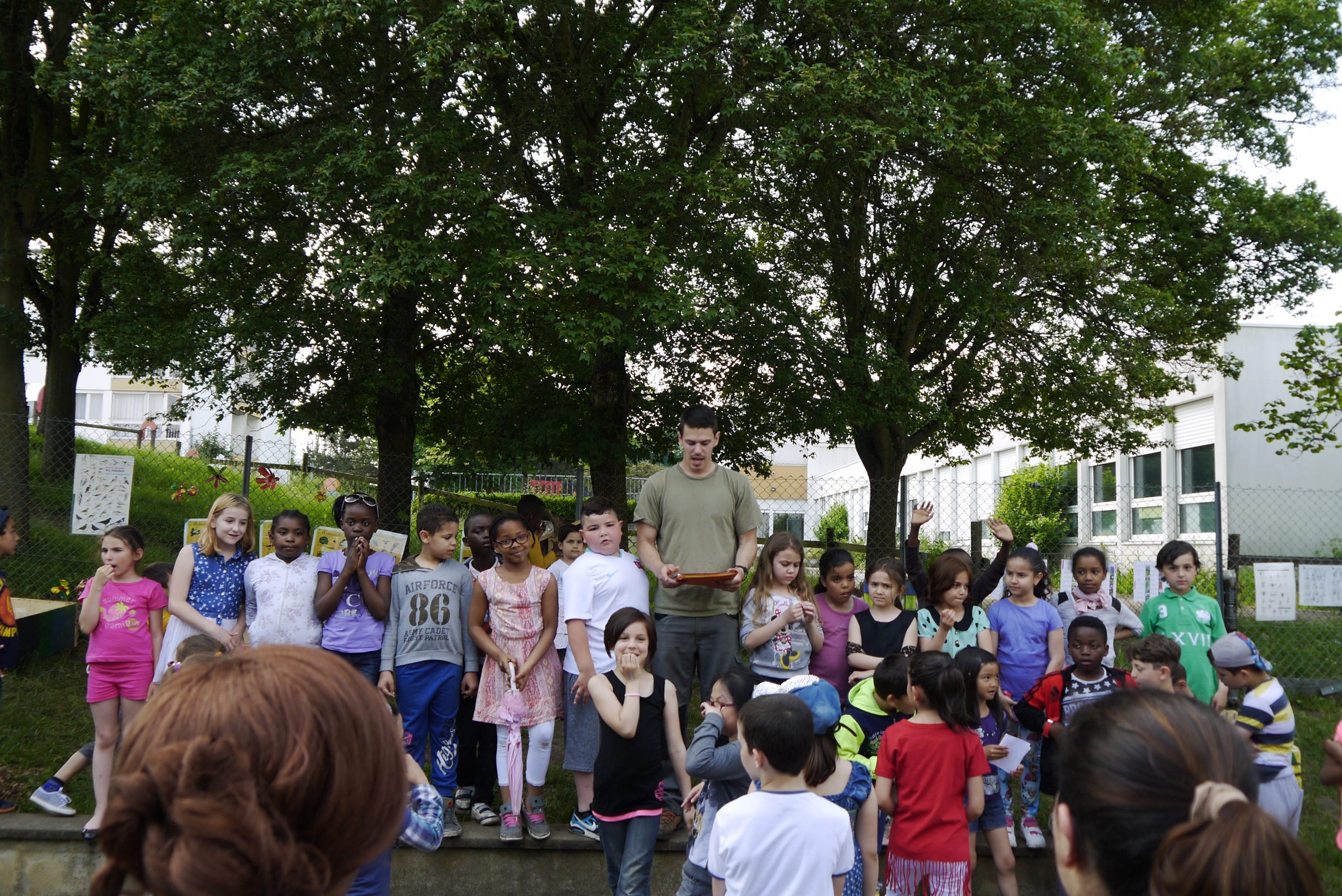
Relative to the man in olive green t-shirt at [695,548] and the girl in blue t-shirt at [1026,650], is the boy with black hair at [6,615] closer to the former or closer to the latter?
the man in olive green t-shirt at [695,548]

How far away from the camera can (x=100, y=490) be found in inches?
307

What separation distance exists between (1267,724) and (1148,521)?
16118 millimetres

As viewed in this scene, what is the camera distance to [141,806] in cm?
115

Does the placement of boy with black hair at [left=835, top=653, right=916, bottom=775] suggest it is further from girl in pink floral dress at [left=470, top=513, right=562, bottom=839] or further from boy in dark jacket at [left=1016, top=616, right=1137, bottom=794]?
girl in pink floral dress at [left=470, top=513, right=562, bottom=839]

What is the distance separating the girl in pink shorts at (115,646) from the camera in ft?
17.1

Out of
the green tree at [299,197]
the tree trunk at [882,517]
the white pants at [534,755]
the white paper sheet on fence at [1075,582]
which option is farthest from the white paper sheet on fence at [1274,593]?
the green tree at [299,197]

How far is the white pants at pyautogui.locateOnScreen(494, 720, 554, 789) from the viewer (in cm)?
516

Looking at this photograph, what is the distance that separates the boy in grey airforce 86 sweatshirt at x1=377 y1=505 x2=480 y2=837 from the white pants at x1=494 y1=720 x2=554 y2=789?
1.05 ft

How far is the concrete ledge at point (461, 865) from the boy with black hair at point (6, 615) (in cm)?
50

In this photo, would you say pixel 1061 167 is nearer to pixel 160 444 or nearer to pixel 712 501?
pixel 712 501

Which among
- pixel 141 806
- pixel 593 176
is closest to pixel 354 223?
pixel 593 176

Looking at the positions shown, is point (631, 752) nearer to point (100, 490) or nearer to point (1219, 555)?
point (100, 490)

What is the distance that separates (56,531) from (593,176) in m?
6.59

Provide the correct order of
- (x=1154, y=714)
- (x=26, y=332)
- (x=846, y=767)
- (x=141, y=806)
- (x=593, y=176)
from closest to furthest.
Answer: (x=141, y=806)
(x=1154, y=714)
(x=846, y=767)
(x=593, y=176)
(x=26, y=332)
